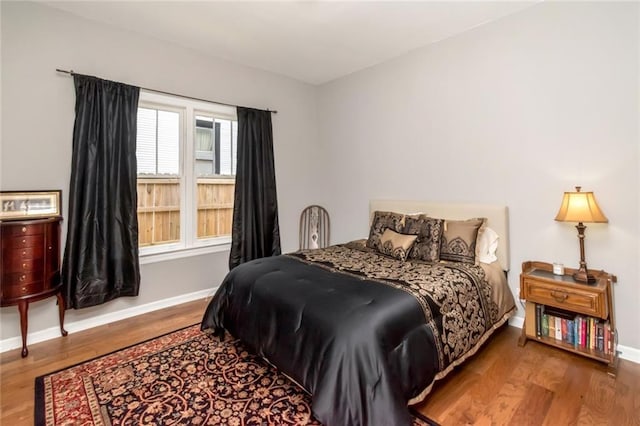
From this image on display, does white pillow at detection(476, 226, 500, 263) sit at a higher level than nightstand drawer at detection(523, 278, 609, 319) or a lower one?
higher

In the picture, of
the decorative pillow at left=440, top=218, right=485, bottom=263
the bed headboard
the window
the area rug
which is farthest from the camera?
the window

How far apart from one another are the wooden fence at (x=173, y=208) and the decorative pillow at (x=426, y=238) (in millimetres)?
2221

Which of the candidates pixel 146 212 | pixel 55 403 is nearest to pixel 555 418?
pixel 55 403

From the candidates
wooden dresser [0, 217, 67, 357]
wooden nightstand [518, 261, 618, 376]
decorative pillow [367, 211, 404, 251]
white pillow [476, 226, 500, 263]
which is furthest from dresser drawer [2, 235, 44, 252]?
wooden nightstand [518, 261, 618, 376]

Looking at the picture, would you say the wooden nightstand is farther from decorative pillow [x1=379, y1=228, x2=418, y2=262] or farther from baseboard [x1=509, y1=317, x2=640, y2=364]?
decorative pillow [x1=379, y1=228, x2=418, y2=262]

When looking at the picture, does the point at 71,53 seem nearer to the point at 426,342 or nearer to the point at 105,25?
the point at 105,25

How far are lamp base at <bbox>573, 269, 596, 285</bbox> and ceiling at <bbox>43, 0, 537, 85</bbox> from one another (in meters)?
2.25

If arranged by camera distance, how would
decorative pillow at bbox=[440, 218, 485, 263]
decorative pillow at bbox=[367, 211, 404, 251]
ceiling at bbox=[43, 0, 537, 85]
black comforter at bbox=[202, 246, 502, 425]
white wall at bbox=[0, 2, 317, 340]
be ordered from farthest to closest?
decorative pillow at bbox=[367, 211, 404, 251] < decorative pillow at bbox=[440, 218, 485, 263] < ceiling at bbox=[43, 0, 537, 85] < white wall at bbox=[0, 2, 317, 340] < black comforter at bbox=[202, 246, 502, 425]

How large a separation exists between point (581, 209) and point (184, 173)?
3.66 meters

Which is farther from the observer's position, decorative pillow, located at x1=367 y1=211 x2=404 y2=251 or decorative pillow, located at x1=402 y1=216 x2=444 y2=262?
decorative pillow, located at x1=367 y1=211 x2=404 y2=251

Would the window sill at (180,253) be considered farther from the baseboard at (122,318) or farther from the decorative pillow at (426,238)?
the decorative pillow at (426,238)

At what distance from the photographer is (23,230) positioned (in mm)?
2238

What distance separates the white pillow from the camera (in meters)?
2.84

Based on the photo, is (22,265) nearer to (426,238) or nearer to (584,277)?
(426,238)
